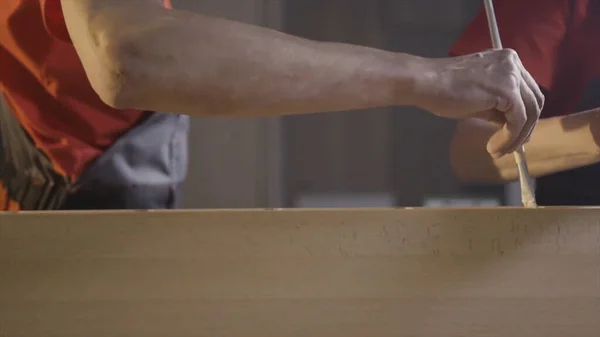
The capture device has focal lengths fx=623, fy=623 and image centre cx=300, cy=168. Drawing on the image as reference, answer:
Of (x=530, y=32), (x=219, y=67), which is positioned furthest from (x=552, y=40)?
(x=219, y=67)

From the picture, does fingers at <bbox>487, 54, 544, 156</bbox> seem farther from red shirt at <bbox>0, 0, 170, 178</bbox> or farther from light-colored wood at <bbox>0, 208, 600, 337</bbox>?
red shirt at <bbox>0, 0, 170, 178</bbox>

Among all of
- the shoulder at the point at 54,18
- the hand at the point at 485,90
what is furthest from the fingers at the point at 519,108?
the shoulder at the point at 54,18

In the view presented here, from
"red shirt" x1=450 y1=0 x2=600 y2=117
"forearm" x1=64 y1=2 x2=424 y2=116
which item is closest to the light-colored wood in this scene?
"forearm" x1=64 y1=2 x2=424 y2=116

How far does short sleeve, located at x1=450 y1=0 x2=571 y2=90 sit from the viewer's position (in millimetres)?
486

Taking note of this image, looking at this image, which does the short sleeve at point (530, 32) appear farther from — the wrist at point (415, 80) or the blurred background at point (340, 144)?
the wrist at point (415, 80)

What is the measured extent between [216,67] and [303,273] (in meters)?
0.12

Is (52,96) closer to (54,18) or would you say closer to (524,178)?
(54,18)

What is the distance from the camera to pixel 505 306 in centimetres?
33

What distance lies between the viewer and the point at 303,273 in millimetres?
326

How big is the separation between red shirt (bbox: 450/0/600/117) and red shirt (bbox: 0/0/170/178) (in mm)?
249

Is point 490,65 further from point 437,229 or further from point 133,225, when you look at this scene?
point 133,225

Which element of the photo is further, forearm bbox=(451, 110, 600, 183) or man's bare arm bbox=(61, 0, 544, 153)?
forearm bbox=(451, 110, 600, 183)

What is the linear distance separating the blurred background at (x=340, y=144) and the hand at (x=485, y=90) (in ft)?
0.28

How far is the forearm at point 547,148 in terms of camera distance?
1.49ft
